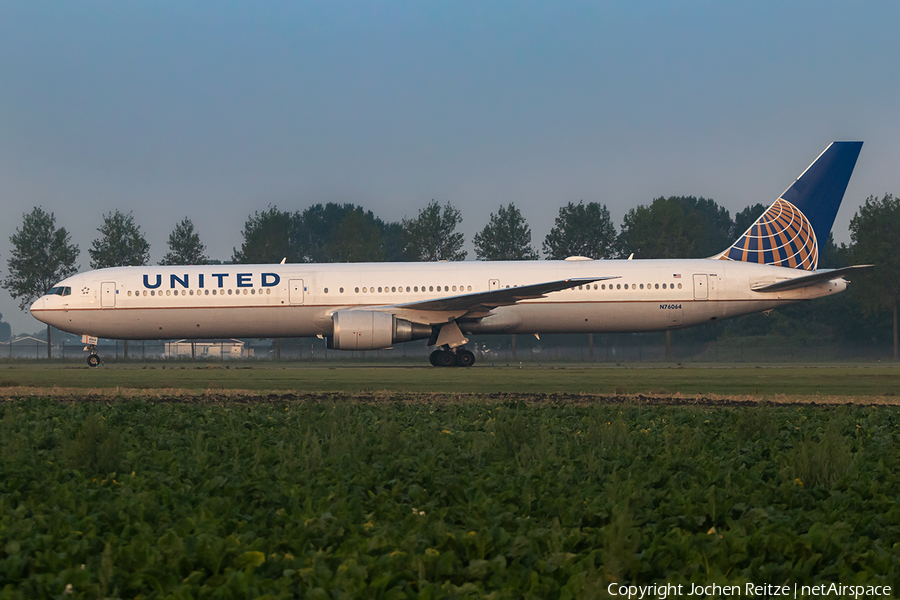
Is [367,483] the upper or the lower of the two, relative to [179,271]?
lower

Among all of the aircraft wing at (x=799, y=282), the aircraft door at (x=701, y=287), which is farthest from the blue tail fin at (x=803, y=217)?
the aircraft door at (x=701, y=287)

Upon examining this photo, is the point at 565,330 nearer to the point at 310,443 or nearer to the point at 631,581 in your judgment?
the point at 310,443

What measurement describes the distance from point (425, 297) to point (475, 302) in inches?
77.4

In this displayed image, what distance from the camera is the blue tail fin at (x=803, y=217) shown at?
96.7ft

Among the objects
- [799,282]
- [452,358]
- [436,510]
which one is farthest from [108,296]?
[436,510]

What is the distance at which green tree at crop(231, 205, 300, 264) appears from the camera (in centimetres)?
5934

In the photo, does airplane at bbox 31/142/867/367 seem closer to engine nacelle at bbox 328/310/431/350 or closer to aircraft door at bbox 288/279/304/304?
aircraft door at bbox 288/279/304/304

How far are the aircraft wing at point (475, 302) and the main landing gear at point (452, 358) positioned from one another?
4.35 ft

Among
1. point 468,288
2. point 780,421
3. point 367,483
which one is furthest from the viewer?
point 468,288

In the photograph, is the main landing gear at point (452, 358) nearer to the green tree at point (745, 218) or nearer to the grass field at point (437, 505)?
the grass field at point (437, 505)

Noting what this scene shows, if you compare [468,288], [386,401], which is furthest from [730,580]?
[468,288]

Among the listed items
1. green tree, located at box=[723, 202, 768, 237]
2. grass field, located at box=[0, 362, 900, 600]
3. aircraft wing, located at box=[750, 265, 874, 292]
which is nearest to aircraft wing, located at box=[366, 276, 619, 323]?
aircraft wing, located at box=[750, 265, 874, 292]

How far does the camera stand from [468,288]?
88.2 ft

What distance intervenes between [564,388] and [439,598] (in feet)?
44.7
